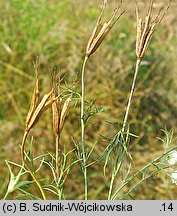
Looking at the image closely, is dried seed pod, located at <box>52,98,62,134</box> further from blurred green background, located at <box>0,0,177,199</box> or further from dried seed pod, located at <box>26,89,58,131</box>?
blurred green background, located at <box>0,0,177,199</box>

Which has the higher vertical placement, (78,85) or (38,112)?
(38,112)

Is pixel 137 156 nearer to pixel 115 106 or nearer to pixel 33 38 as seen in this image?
pixel 115 106

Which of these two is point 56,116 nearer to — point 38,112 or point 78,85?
point 38,112

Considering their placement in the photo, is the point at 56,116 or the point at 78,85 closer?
the point at 56,116

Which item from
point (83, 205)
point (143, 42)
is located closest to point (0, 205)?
point (83, 205)

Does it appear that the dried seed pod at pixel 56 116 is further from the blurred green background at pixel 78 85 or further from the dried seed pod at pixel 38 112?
the blurred green background at pixel 78 85

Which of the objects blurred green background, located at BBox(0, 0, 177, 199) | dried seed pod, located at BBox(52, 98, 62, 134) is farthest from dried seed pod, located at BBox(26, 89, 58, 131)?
blurred green background, located at BBox(0, 0, 177, 199)

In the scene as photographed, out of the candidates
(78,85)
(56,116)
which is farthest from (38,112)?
(78,85)

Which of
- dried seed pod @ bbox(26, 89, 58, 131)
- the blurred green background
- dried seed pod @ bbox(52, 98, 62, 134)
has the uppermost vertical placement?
dried seed pod @ bbox(26, 89, 58, 131)

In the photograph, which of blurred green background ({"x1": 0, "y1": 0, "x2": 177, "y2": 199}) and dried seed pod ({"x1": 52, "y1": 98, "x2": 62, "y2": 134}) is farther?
blurred green background ({"x1": 0, "y1": 0, "x2": 177, "y2": 199})
